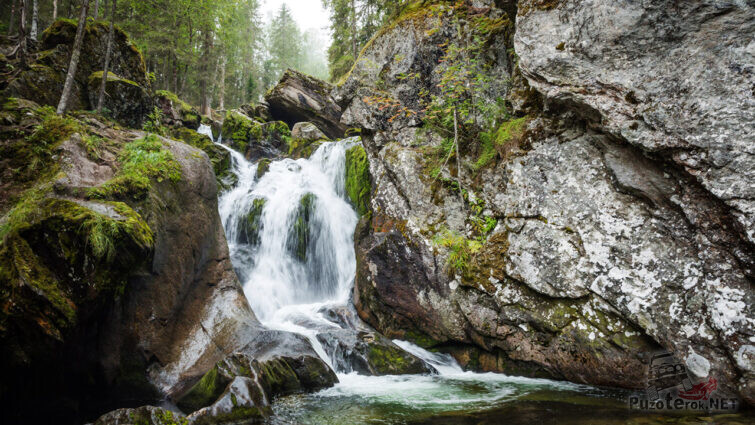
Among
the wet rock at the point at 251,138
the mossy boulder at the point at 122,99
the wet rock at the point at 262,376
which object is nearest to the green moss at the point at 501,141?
the wet rock at the point at 262,376

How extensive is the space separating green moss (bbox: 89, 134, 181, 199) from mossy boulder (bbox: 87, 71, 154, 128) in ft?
15.1

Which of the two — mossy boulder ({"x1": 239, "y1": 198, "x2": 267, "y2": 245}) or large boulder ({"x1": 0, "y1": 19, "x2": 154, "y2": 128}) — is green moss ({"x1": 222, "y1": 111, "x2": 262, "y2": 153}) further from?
mossy boulder ({"x1": 239, "y1": 198, "x2": 267, "y2": 245})

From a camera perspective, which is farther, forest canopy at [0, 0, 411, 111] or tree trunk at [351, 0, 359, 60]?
tree trunk at [351, 0, 359, 60]

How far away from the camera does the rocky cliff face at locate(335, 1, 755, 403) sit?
4.33 metres

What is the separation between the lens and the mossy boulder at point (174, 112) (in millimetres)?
14719

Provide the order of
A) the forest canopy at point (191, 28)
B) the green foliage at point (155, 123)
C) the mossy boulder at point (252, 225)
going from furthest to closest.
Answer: the forest canopy at point (191, 28), the green foliage at point (155, 123), the mossy boulder at point (252, 225)

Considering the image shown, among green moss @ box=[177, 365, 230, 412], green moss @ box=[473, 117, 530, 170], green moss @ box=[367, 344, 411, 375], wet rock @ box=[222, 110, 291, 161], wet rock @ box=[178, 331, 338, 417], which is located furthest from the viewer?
wet rock @ box=[222, 110, 291, 161]

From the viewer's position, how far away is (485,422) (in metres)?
3.82

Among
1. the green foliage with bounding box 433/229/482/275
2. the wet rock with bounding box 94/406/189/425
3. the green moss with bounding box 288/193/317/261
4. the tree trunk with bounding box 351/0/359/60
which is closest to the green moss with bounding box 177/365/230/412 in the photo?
the wet rock with bounding box 94/406/189/425

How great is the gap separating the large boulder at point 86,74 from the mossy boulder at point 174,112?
2.50m

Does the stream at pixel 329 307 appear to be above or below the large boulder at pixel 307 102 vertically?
below

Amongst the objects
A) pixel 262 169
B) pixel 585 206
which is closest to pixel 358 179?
pixel 262 169

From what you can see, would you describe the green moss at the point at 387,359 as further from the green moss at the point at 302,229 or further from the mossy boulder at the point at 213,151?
the mossy boulder at the point at 213,151

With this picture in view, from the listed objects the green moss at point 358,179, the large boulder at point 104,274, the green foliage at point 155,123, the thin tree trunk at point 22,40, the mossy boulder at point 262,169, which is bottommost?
the large boulder at point 104,274
